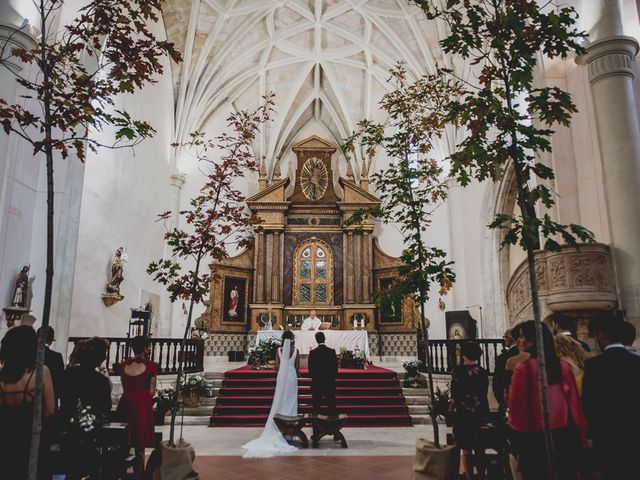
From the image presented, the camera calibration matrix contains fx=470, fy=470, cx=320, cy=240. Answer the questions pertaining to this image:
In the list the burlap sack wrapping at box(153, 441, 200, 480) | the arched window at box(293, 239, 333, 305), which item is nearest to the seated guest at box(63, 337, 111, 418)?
the burlap sack wrapping at box(153, 441, 200, 480)

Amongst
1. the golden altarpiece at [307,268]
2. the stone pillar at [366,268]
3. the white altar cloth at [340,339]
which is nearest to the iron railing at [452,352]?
the white altar cloth at [340,339]

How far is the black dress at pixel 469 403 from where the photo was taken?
431 cm

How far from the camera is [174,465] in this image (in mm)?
4082

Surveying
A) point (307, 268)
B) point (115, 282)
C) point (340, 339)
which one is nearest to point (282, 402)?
point (340, 339)

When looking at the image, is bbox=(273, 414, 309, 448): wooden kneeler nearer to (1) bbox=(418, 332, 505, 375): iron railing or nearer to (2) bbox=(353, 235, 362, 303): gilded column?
(1) bbox=(418, 332, 505, 375): iron railing

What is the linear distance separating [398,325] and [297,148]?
832 centimetres

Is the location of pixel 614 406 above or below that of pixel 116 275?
below

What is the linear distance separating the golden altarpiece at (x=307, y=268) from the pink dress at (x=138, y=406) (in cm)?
1183

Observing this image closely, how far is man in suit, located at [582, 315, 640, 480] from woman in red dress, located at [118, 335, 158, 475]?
4114 millimetres

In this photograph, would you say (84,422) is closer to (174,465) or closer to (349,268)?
(174,465)

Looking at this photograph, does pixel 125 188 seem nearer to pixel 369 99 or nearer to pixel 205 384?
pixel 205 384

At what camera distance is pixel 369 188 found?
20594 millimetres

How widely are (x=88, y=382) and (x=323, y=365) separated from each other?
3.74 m

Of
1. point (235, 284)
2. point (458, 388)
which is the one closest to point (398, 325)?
point (235, 284)
